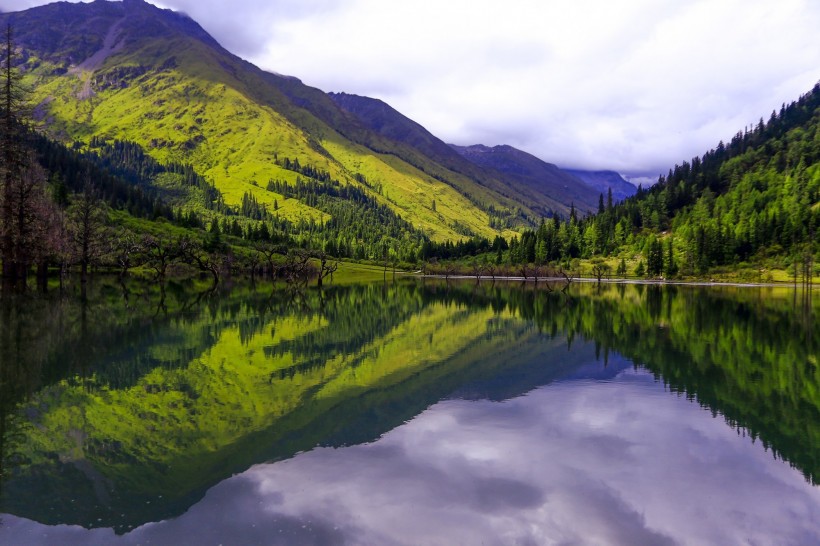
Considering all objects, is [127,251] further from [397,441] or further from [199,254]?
[397,441]

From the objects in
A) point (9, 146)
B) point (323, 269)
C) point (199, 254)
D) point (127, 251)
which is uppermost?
point (9, 146)

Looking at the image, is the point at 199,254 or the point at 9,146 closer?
the point at 9,146

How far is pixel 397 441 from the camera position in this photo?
61.8 ft

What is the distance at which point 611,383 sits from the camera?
28.6m

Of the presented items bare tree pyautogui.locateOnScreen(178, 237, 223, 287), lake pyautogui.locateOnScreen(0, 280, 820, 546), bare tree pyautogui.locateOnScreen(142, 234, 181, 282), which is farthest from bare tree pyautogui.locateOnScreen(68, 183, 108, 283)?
lake pyautogui.locateOnScreen(0, 280, 820, 546)

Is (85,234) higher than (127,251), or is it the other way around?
(85,234)

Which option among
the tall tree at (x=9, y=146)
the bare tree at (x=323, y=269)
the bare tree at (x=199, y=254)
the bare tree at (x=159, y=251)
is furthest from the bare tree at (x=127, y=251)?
the tall tree at (x=9, y=146)

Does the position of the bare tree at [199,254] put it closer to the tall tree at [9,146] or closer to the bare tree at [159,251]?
the bare tree at [159,251]

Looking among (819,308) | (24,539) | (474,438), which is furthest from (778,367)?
(819,308)

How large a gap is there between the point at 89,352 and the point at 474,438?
2333 cm

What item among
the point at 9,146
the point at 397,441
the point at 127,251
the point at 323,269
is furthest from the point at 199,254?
the point at 397,441

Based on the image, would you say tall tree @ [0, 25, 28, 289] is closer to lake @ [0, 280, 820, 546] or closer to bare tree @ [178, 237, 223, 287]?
lake @ [0, 280, 820, 546]

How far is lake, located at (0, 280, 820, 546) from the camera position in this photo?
493 inches

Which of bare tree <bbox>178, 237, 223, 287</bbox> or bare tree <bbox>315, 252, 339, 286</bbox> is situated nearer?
bare tree <bbox>178, 237, 223, 287</bbox>
